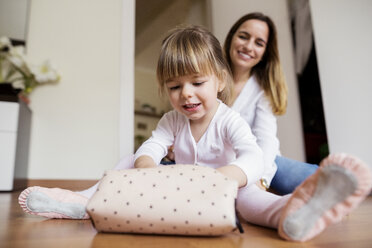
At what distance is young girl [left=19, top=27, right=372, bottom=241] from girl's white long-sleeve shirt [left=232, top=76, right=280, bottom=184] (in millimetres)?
226

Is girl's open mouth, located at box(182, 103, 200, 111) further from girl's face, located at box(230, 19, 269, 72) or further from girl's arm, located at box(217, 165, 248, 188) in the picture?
girl's face, located at box(230, 19, 269, 72)

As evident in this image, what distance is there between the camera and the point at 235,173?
0.59m

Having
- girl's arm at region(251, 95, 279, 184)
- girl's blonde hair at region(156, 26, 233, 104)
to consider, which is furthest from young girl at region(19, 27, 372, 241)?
girl's arm at region(251, 95, 279, 184)

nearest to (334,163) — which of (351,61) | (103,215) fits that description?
(103,215)

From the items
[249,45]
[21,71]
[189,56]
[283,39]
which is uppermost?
[283,39]

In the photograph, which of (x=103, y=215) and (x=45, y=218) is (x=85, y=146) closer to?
(x=45, y=218)

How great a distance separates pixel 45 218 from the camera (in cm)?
67

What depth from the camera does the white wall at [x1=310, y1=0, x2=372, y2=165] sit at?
67.1 inches

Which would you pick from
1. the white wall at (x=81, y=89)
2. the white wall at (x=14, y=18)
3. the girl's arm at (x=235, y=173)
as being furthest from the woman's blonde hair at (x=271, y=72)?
the white wall at (x=14, y=18)

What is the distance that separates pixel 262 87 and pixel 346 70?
3.07ft

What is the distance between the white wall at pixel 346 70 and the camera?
1.70 meters

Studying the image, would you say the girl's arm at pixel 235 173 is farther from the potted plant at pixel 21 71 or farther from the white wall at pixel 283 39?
the potted plant at pixel 21 71

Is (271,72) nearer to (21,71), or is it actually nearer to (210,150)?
(210,150)

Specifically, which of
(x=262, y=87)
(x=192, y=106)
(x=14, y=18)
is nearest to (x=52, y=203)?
(x=192, y=106)
